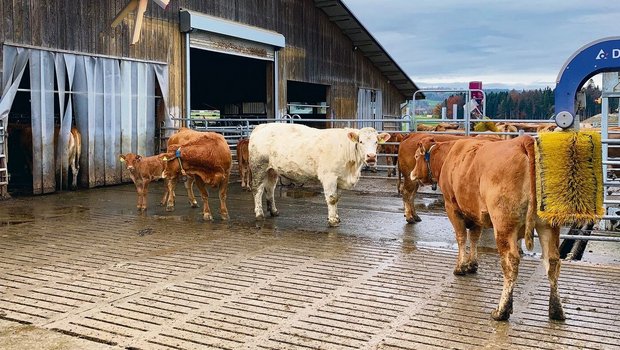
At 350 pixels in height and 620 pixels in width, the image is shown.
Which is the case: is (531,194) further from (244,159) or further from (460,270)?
(244,159)

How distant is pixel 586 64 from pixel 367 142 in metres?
4.03

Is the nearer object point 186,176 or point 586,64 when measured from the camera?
point 586,64

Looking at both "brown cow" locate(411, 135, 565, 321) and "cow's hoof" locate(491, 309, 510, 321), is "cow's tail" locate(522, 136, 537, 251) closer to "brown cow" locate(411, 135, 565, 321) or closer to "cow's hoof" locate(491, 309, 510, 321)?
"brown cow" locate(411, 135, 565, 321)

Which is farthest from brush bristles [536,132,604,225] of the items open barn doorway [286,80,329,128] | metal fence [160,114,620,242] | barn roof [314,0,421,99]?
open barn doorway [286,80,329,128]

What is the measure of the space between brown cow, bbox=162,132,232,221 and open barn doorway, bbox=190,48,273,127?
14.1 m

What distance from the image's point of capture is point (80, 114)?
1423cm

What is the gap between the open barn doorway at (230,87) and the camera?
24547 millimetres

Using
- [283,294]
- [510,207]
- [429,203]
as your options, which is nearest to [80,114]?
[429,203]

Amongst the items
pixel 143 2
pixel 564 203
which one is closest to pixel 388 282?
pixel 564 203

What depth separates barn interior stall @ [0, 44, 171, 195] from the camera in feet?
42.8

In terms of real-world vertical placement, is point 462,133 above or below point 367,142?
above

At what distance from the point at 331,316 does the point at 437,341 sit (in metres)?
0.91

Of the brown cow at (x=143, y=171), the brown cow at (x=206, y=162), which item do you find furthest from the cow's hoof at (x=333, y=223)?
the brown cow at (x=143, y=171)

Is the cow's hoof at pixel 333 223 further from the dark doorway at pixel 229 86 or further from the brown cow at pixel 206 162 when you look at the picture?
the dark doorway at pixel 229 86
